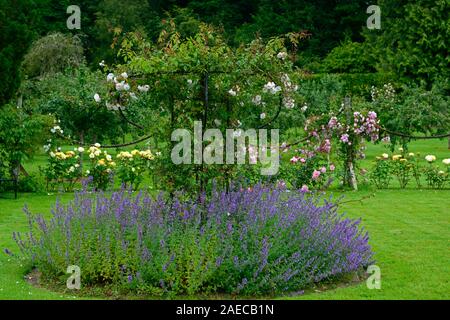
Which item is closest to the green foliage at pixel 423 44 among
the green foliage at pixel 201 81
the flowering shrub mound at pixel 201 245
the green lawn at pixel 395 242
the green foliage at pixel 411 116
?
the green foliage at pixel 411 116

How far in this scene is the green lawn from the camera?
19.5 ft

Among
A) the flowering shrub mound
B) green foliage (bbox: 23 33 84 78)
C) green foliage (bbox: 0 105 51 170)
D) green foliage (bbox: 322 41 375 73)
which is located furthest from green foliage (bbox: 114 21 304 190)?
green foliage (bbox: 322 41 375 73)

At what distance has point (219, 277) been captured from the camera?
5.84 meters

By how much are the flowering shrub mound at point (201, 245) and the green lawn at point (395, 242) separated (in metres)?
Result: 0.27

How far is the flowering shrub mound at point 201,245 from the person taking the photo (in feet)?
19.1

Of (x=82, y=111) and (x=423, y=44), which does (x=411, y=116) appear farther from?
(x=423, y=44)

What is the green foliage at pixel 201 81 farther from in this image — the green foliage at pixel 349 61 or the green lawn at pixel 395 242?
the green foliage at pixel 349 61

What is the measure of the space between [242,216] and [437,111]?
12399 millimetres

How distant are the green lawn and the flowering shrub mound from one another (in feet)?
0.88

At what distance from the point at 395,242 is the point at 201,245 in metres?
2.93

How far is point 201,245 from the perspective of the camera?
19.4 feet

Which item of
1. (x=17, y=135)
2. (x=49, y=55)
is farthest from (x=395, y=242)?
(x=49, y=55)

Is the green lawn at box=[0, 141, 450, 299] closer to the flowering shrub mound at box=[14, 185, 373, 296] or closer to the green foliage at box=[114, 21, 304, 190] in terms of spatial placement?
the flowering shrub mound at box=[14, 185, 373, 296]

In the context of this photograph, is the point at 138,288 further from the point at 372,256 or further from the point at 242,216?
the point at 372,256
